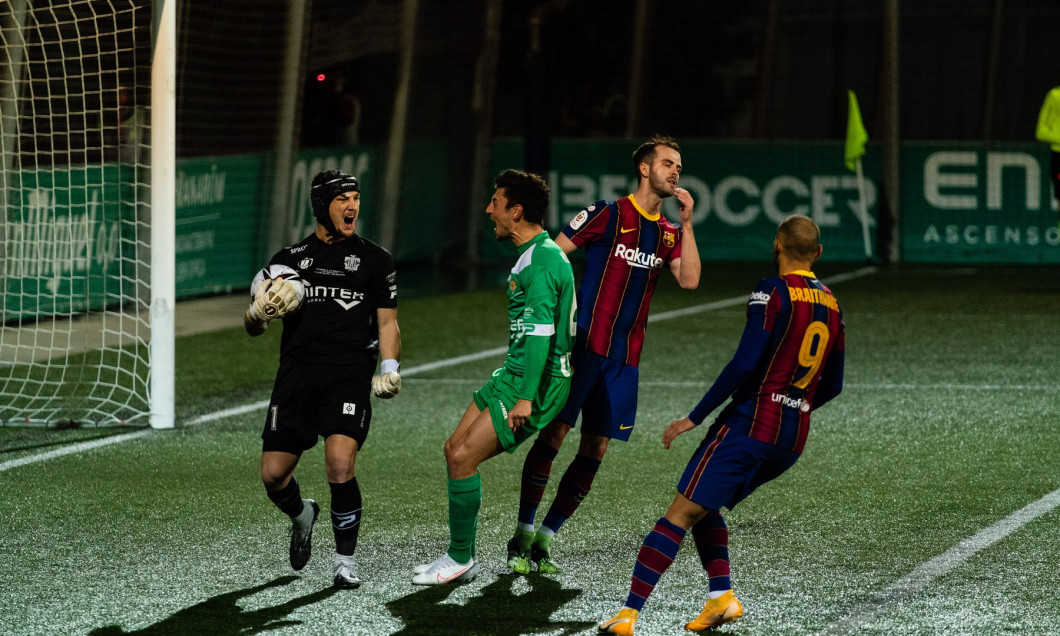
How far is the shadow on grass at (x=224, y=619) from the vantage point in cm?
526

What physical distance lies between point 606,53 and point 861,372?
11811 millimetres

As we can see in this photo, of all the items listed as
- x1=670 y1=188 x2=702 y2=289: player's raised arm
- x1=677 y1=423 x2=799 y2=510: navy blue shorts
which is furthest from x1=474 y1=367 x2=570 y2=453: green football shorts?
→ x1=670 y1=188 x2=702 y2=289: player's raised arm

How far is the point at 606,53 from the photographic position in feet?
72.5

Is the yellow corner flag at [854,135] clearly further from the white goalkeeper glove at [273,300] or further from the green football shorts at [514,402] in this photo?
the white goalkeeper glove at [273,300]

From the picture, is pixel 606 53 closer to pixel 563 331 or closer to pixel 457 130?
pixel 457 130

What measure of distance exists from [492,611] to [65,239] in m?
9.17

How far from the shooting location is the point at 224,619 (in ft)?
17.7

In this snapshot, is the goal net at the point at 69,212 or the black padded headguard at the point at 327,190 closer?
the black padded headguard at the point at 327,190

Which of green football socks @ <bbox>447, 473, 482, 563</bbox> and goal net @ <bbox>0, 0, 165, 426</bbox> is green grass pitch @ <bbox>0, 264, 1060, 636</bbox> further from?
goal net @ <bbox>0, 0, 165, 426</bbox>

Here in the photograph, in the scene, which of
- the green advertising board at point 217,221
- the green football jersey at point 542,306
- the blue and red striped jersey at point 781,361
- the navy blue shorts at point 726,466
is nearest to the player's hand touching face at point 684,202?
the green football jersey at point 542,306

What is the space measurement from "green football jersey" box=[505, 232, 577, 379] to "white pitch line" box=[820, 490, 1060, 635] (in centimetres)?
137

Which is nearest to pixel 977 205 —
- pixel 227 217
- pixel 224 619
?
pixel 227 217

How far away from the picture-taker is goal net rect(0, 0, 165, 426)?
35.3 ft

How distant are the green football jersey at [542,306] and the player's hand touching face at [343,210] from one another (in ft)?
2.30
